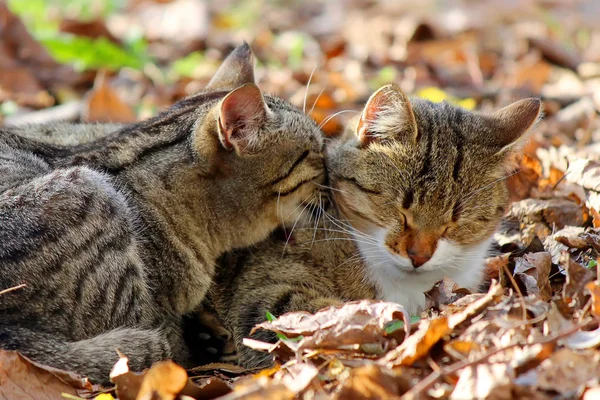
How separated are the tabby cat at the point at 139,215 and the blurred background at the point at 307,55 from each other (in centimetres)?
169

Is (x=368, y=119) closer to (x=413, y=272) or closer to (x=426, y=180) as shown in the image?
(x=426, y=180)

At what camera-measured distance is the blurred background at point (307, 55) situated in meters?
7.55

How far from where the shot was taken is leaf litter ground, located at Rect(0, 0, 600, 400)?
3.05 metres

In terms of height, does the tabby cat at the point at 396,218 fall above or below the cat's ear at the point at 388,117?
below

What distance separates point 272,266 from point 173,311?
676 millimetres

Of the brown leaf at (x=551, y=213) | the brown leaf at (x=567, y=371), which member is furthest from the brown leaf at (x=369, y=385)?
the brown leaf at (x=551, y=213)

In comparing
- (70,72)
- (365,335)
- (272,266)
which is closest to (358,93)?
(70,72)

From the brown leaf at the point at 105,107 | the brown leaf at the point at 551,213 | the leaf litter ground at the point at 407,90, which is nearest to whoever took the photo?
the leaf litter ground at the point at 407,90

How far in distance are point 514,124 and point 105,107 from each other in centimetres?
421

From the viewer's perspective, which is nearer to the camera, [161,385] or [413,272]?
[161,385]

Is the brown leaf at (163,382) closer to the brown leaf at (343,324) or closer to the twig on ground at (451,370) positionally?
the brown leaf at (343,324)

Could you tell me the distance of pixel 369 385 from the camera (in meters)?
2.95

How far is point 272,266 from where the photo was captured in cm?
469

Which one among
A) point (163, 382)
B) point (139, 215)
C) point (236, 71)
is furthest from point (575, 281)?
point (236, 71)
